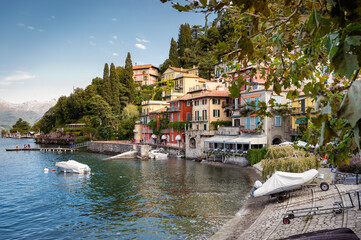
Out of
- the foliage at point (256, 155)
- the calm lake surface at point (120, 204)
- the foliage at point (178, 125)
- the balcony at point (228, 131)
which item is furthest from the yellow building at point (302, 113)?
the foliage at point (178, 125)

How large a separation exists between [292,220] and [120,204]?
12372 mm

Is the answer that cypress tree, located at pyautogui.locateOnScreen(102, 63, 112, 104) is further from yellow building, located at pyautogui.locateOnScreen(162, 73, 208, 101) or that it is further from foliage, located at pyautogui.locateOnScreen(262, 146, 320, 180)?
foliage, located at pyautogui.locateOnScreen(262, 146, 320, 180)

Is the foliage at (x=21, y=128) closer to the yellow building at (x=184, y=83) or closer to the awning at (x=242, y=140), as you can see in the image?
the yellow building at (x=184, y=83)

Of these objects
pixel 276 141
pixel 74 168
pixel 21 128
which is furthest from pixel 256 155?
pixel 21 128

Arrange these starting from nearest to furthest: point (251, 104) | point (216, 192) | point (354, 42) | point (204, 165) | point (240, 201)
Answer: point (354, 42), point (251, 104), point (240, 201), point (216, 192), point (204, 165)

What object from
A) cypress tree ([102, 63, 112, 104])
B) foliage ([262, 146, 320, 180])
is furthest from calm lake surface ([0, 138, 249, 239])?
cypress tree ([102, 63, 112, 104])

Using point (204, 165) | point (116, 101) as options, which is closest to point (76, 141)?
point (116, 101)

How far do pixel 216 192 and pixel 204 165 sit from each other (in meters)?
15.7

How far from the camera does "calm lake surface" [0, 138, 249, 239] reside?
15297 mm

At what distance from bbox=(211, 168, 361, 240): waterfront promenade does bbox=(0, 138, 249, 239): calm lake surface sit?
113cm

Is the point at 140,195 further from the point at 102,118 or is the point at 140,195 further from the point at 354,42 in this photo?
the point at 102,118

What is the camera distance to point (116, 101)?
73.8m

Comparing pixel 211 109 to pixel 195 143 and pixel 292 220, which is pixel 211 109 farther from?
pixel 292 220

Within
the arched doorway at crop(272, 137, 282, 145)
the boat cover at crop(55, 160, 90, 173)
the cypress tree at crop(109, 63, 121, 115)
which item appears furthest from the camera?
the cypress tree at crop(109, 63, 121, 115)
